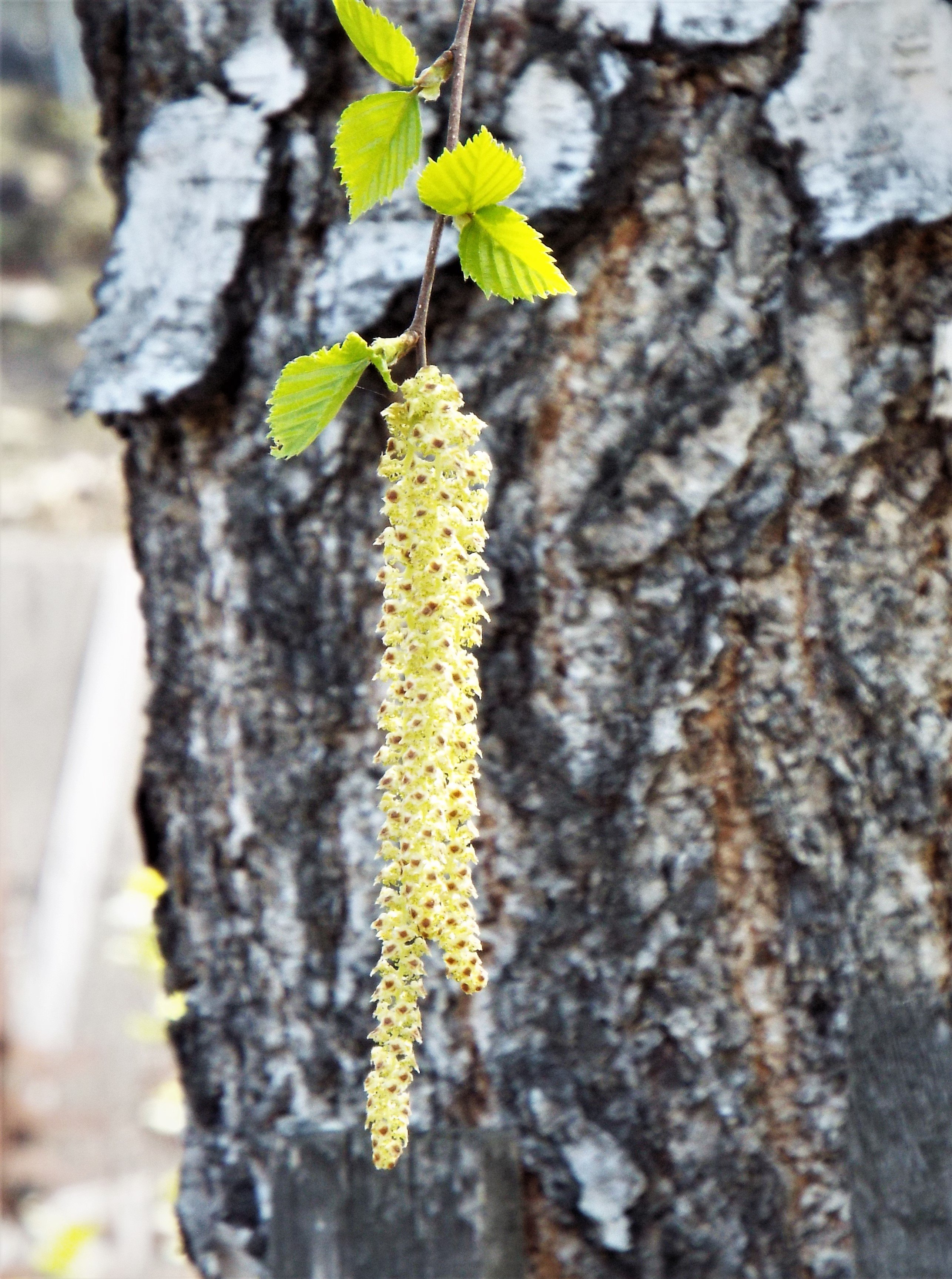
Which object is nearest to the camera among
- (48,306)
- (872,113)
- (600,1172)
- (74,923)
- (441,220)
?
(441,220)

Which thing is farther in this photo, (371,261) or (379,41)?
(371,261)

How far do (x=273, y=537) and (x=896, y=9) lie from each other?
702 millimetres

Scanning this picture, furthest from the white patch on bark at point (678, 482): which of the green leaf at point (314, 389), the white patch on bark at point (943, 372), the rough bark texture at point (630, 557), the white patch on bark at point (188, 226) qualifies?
the green leaf at point (314, 389)

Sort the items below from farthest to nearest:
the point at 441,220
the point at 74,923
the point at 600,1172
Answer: the point at 74,923
the point at 600,1172
the point at 441,220

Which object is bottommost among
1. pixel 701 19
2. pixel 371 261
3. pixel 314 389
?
pixel 314 389

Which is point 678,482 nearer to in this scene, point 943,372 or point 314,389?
point 943,372

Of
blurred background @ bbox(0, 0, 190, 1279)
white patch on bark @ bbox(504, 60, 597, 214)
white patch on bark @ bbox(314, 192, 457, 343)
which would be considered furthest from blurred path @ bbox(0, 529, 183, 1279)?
white patch on bark @ bbox(504, 60, 597, 214)

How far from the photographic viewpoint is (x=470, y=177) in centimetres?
57

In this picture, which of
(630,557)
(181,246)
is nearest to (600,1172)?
(630,557)

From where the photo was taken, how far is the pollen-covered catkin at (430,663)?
1.91 feet

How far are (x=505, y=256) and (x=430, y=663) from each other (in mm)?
204

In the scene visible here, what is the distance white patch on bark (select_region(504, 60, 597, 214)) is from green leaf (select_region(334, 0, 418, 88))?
399 mm

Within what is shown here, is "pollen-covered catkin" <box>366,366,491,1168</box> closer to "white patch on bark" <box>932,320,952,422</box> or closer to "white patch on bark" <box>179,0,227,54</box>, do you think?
"white patch on bark" <box>932,320,952,422</box>

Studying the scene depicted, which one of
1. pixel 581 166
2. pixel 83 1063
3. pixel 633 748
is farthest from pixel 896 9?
pixel 83 1063
